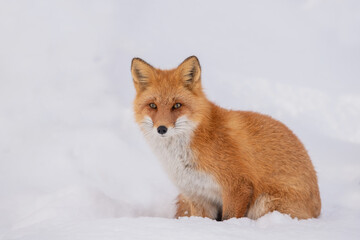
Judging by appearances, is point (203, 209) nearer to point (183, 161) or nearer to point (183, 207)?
point (183, 207)

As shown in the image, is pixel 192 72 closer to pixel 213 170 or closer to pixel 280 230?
pixel 213 170

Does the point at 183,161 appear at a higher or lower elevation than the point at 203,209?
higher

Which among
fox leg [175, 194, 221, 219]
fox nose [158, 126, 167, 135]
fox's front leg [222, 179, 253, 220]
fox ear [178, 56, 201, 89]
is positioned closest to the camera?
fox nose [158, 126, 167, 135]

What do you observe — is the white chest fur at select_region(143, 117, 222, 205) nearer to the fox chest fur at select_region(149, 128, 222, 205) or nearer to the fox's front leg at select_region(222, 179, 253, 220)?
the fox chest fur at select_region(149, 128, 222, 205)

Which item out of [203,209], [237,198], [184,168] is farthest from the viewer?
[203,209]

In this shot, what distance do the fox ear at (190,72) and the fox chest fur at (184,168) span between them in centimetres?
46

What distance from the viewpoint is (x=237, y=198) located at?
10.4 feet

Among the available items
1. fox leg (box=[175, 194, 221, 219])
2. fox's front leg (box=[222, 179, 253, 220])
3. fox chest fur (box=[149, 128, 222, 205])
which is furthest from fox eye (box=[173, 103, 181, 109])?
fox leg (box=[175, 194, 221, 219])

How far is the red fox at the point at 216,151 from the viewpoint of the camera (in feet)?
10.4

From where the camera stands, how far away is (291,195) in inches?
126

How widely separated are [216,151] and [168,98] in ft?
1.94

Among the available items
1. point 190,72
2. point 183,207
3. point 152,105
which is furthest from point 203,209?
point 190,72

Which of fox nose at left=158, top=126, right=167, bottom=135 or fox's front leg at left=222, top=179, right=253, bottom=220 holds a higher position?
fox nose at left=158, top=126, right=167, bottom=135

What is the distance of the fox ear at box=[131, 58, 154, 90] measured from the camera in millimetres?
3346
